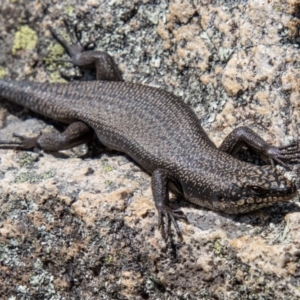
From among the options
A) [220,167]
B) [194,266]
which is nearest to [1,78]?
[220,167]

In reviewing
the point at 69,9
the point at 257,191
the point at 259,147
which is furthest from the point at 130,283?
the point at 69,9

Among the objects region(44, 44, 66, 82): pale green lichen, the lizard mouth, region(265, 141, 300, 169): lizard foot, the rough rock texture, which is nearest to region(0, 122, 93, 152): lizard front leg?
the rough rock texture

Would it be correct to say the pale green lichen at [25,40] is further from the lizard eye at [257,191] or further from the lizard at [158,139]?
the lizard eye at [257,191]

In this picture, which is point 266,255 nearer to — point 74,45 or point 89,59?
point 89,59

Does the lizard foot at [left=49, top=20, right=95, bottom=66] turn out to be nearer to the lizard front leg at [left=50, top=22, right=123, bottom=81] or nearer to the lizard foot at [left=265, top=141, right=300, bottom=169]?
the lizard front leg at [left=50, top=22, right=123, bottom=81]

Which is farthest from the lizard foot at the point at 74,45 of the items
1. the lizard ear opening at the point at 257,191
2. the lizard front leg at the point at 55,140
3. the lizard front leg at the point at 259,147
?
the lizard ear opening at the point at 257,191

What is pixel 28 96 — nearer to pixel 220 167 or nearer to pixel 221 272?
pixel 220 167
